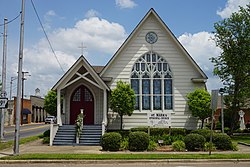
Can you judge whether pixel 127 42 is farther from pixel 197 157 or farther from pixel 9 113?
pixel 9 113

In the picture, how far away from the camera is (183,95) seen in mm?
26234

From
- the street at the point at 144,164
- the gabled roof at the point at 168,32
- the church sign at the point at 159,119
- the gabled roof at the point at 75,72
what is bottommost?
the street at the point at 144,164

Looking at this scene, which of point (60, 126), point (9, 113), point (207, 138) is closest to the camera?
point (207, 138)

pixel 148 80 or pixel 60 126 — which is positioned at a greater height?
pixel 148 80

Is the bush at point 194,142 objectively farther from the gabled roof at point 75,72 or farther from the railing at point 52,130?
the railing at point 52,130

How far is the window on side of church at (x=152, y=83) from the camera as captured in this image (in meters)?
26.1

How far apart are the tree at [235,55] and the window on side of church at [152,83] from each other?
25.6 ft

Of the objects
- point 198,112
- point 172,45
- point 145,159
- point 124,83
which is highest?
point 172,45

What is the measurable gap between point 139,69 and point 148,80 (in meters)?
1.08

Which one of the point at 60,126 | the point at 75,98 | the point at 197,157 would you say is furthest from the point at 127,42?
the point at 197,157

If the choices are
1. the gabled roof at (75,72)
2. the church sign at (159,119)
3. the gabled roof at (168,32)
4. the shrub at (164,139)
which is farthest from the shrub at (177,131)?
the gabled roof at (75,72)

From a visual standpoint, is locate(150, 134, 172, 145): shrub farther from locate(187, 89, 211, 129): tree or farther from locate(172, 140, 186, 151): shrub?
locate(187, 89, 211, 129): tree

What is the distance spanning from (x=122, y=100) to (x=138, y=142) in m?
5.23

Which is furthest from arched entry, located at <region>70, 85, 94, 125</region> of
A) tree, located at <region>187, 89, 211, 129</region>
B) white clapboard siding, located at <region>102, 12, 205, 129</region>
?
tree, located at <region>187, 89, 211, 129</region>
